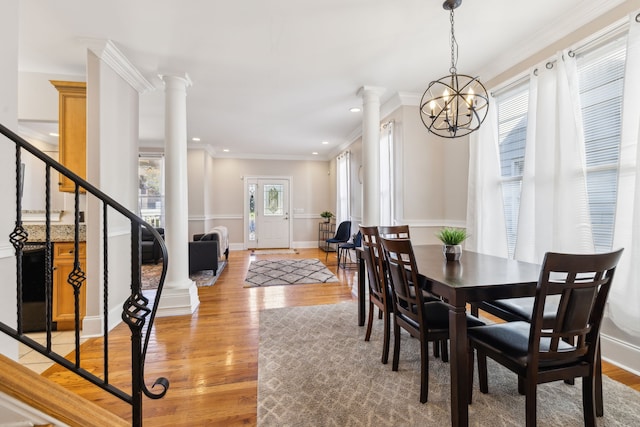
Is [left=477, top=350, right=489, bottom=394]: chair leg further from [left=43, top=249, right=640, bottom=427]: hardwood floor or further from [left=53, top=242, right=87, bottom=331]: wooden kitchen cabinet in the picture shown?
[left=53, top=242, right=87, bottom=331]: wooden kitchen cabinet

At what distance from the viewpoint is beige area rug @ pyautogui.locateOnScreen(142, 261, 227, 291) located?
4.32 metres

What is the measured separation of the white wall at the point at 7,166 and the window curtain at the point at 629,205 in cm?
362

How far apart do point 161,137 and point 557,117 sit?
658 centimetres

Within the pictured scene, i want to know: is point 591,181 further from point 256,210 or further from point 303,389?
point 256,210

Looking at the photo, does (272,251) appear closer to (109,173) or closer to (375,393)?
(109,173)

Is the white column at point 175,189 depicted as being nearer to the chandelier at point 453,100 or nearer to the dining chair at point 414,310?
the dining chair at point 414,310

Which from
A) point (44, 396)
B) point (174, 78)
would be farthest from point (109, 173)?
point (44, 396)

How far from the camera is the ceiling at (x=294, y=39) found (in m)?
2.22

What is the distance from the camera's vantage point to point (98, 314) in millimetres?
2701

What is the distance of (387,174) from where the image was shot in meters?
4.44

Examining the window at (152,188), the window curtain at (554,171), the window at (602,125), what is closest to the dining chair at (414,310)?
the window curtain at (554,171)

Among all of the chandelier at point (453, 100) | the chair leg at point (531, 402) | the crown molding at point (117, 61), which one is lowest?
the chair leg at point (531, 402)

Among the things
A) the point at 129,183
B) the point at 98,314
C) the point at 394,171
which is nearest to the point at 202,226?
the point at 129,183

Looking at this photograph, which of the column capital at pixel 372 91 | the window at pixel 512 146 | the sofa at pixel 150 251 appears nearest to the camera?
the window at pixel 512 146
